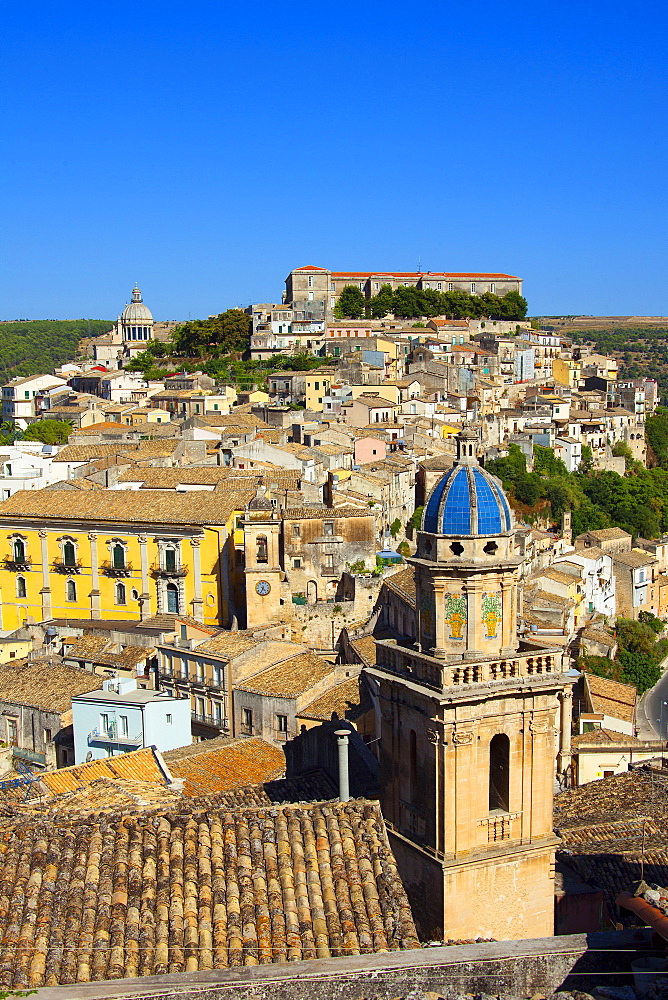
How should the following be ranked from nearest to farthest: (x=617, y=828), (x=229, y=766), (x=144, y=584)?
(x=617, y=828), (x=229, y=766), (x=144, y=584)

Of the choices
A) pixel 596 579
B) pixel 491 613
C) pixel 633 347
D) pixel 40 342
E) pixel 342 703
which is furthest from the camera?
pixel 633 347

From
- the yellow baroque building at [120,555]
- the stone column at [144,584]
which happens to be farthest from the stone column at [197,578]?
the stone column at [144,584]

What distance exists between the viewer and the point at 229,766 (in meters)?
19.2

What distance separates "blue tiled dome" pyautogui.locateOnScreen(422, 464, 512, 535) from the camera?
42.2 ft

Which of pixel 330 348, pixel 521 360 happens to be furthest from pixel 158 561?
pixel 521 360

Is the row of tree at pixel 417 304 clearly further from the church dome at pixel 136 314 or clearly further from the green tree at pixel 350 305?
the church dome at pixel 136 314

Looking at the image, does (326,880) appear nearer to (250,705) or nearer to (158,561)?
(250,705)

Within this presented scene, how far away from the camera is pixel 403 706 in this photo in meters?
13.2

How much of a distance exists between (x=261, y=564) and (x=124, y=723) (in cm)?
1034

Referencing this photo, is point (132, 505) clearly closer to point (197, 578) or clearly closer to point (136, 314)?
point (197, 578)

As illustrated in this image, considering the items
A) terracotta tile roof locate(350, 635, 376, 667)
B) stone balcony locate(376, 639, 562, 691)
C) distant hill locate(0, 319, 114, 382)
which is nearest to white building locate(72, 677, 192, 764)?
terracotta tile roof locate(350, 635, 376, 667)

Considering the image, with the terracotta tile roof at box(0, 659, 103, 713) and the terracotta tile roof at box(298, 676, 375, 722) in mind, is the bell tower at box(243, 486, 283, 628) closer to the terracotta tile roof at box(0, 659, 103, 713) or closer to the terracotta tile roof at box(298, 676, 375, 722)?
the terracotta tile roof at box(0, 659, 103, 713)

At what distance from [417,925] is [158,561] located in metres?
24.7

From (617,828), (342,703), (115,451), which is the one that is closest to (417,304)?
(115,451)
